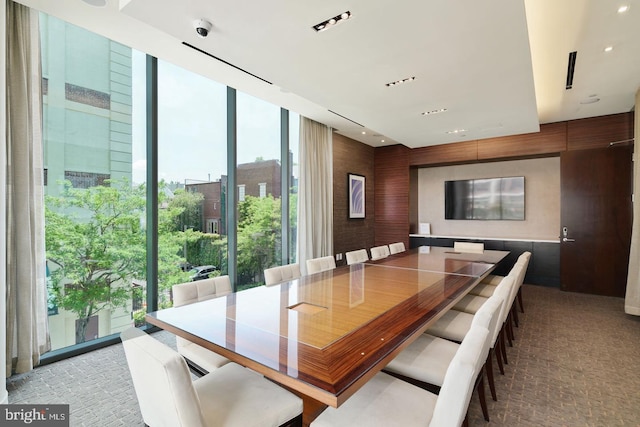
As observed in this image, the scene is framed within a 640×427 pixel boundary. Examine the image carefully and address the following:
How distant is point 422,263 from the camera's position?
3723 mm

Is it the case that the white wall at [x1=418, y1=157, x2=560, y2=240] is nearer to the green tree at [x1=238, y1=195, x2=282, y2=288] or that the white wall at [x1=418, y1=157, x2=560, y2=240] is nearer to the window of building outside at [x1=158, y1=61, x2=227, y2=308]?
the green tree at [x1=238, y1=195, x2=282, y2=288]

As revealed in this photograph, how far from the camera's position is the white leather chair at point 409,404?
3.81 ft

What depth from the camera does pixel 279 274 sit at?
3035 millimetres

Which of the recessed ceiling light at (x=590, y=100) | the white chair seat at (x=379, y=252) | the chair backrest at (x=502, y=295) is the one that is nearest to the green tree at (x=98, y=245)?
the white chair seat at (x=379, y=252)

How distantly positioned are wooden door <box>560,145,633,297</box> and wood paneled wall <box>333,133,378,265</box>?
2927 mm

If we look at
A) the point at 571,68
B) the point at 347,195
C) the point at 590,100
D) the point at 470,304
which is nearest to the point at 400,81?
the point at 571,68

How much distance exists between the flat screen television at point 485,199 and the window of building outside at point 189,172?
16.3 ft

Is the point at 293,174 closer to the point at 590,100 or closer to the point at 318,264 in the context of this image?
the point at 318,264

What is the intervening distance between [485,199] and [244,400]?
251 inches

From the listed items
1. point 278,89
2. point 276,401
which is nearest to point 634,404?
point 276,401

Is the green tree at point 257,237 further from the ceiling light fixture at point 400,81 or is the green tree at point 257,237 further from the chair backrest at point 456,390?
the chair backrest at point 456,390

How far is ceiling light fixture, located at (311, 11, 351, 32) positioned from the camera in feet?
6.76

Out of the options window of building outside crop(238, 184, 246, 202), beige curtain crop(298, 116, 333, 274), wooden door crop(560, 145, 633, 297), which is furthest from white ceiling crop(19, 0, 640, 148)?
window of building outside crop(238, 184, 246, 202)

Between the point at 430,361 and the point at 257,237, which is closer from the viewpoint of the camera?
the point at 430,361
